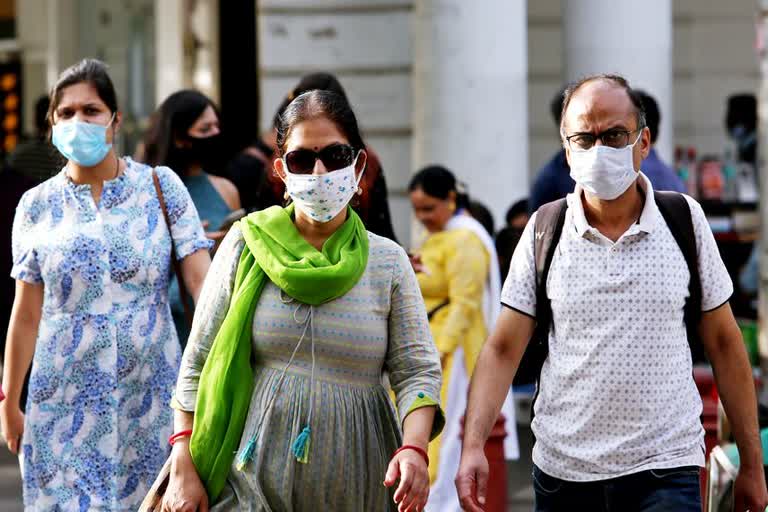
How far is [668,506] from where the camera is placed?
428 centimetres

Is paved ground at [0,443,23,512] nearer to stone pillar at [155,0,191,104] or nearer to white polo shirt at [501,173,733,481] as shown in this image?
white polo shirt at [501,173,733,481]

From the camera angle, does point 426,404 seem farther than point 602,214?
No

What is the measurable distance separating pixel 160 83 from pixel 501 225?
4825 millimetres

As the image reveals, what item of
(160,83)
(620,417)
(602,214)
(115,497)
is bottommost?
(115,497)

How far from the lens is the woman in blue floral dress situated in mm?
5492

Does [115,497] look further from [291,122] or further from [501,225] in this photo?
[501,225]

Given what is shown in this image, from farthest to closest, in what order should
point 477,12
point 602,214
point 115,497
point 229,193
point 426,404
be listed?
point 477,12 → point 229,193 → point 115,497 → point 602,214 → point 426,404

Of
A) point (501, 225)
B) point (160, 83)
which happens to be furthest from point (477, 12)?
point (160, 83)

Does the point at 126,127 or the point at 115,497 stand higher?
the point at 126,127

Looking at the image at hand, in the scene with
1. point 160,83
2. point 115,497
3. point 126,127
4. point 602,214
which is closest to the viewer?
point 602,214

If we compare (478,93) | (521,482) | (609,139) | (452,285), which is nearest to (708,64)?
(478,93)

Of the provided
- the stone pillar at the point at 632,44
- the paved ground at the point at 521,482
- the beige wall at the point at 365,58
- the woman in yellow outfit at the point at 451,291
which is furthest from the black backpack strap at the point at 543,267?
the beige wall at the point at 365,58

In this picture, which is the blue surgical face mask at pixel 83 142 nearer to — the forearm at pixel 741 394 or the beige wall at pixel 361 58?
the forearm at pixel 741 394

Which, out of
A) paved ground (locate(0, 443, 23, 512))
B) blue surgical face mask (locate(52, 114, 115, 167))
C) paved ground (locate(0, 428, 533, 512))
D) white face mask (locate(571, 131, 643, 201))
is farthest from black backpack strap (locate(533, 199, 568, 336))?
paved ground (locate(0, 443, 23, 512))
